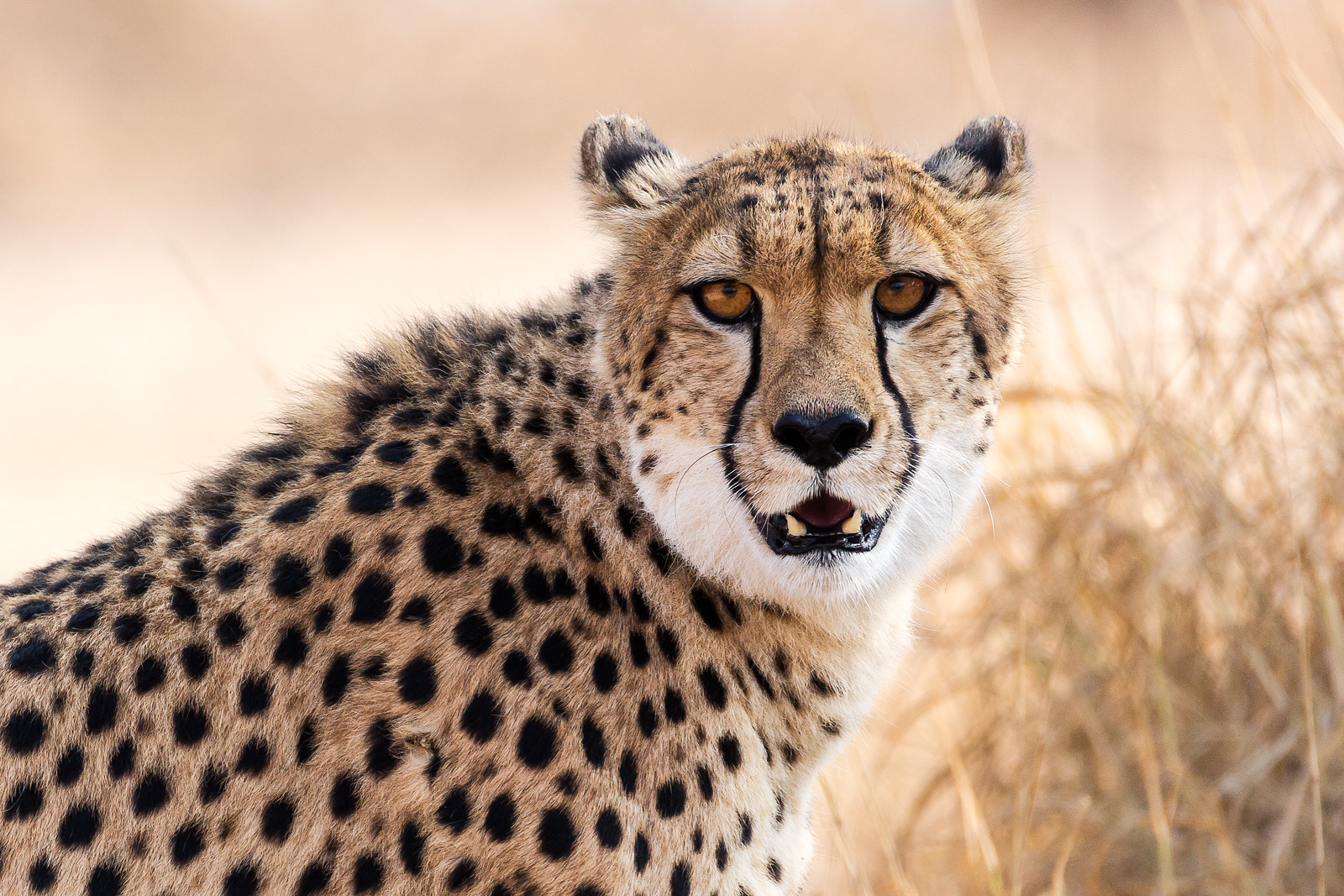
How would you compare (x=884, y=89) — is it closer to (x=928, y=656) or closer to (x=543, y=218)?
(x=543, y=218)

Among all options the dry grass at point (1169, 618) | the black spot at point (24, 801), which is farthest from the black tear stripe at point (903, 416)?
the black spot at point (24, 801)

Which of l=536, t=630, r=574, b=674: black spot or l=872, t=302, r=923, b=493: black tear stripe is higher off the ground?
l=872, t=302, r=923, b=493: black tear stripe

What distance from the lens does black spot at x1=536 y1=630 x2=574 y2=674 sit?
2.11 metres

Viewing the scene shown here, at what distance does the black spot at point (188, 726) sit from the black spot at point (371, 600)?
0.25 meters

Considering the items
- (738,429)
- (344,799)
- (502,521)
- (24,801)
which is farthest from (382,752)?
(738,429)

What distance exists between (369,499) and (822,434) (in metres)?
0.70

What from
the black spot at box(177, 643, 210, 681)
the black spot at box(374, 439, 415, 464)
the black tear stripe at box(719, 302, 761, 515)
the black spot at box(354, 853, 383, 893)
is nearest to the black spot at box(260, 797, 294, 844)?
the black spot at box(354, 853, 383, 893)

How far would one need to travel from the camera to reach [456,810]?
2031 mm

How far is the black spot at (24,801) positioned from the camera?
2.00 m

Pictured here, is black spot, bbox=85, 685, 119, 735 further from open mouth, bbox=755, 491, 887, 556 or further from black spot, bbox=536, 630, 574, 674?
open mouth, bbox=755, 491, 887, 556

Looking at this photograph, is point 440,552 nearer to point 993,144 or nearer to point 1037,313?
point 993,144

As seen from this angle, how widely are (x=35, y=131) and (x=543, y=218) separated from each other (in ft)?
14.7

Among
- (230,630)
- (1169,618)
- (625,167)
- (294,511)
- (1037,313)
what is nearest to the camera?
(230,630)

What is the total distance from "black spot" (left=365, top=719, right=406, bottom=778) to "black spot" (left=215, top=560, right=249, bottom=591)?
0.99ft
